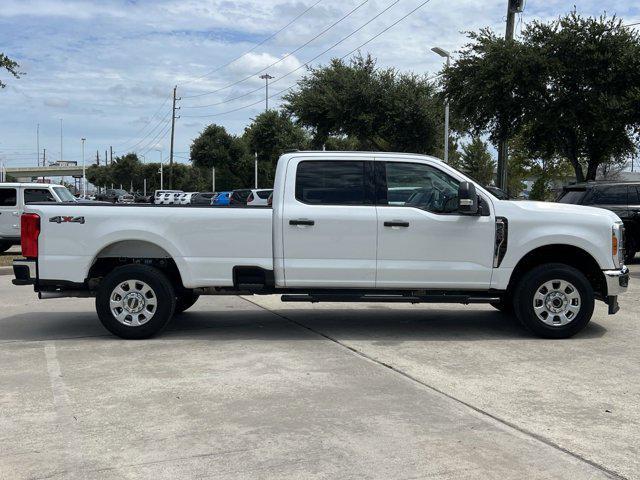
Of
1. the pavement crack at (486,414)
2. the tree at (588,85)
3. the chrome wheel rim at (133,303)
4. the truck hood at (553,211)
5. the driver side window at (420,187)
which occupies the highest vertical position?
the tree at (588,85)

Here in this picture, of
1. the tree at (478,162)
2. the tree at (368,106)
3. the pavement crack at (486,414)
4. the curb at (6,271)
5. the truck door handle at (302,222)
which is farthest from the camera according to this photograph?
the tree at (478,162)

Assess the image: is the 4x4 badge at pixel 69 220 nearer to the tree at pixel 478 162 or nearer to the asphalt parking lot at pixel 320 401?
the asphalt parking lot at pixel 320 401

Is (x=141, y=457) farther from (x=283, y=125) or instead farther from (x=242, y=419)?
(x=283, y=125)

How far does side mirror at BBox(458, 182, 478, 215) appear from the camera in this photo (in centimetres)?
707

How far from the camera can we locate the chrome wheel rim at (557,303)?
7.43 meters

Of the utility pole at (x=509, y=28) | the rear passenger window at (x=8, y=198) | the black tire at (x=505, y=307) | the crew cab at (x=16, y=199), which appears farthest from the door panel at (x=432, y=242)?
the utility pole at (x=509, y=28)

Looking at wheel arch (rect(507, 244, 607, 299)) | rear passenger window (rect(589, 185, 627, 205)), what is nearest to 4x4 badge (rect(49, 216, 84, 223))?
wheel arch (rect(507, 244, 607, 299))

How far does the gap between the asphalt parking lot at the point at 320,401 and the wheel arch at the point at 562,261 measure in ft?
2.00

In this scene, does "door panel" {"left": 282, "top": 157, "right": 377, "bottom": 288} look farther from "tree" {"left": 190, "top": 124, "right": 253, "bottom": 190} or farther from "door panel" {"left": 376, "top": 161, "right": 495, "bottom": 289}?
"tree" {"left": 190, "top": 124, "right": 253, "bottom": 190}

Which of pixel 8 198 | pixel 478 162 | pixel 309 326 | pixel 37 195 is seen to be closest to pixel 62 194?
pixel 37 195

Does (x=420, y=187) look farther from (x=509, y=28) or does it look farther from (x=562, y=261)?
(x=509, y=28)

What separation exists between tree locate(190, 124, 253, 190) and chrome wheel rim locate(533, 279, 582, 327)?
5971 cm

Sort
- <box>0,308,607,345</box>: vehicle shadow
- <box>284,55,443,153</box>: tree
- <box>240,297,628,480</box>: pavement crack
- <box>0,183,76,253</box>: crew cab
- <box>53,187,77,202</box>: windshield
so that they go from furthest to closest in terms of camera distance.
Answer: <box>284,55,443,153</box>: tree
<box>53,187,77,202</box>: windshield
<box>0,183,76,253</box>: crew cab
<box>0,308,607,345</box>: vehicle shadow
<box>240,297,628,480</box>: pavement crack

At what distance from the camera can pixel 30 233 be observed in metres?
7.34
